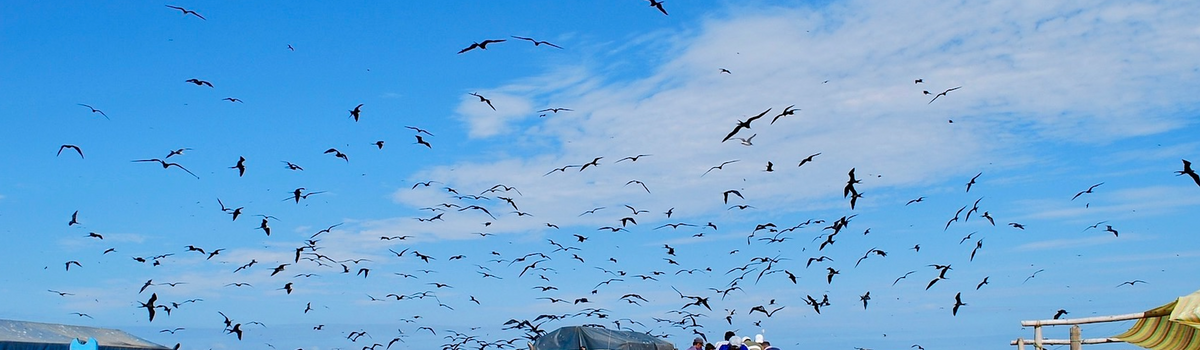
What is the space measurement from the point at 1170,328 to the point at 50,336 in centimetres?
2017

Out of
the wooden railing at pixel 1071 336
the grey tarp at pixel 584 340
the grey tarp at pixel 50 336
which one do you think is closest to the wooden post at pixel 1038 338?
the wooden railing at pixel 1071 336

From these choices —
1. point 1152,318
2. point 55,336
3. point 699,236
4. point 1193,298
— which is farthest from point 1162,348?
point 55,336

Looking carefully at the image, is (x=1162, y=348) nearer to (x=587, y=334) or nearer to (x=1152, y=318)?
(x=1152, y=318)

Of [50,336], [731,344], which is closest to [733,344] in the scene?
[731,344]

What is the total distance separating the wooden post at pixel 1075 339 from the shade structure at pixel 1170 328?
3.32 feet

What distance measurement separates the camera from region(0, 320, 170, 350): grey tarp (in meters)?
21.5

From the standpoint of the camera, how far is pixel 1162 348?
18.4 meters

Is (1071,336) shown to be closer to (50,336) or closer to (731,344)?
(731,344)

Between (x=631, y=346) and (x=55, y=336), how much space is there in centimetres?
1363

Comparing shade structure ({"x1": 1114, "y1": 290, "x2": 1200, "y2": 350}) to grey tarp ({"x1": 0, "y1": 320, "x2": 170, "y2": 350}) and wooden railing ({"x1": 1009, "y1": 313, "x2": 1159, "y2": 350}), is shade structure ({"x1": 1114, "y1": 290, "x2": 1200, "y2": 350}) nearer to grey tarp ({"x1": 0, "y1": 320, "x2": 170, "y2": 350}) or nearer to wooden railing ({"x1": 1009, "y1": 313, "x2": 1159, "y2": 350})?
wooden railing ({"x1": 1009, "y1": 313, "x2": 1159, "y2": 350})

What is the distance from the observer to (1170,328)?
59.3ft

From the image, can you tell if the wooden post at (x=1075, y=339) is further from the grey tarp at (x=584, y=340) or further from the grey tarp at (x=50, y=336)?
the grey tarp at (x=50, y=336)

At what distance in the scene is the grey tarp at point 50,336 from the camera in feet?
70.5

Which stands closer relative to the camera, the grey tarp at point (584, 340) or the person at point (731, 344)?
the person at point (731, 344)
